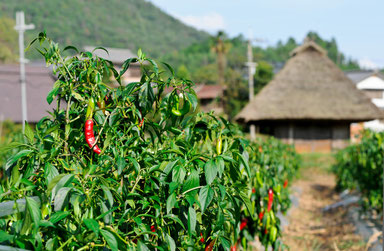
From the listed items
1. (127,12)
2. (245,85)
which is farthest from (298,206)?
(127,12)

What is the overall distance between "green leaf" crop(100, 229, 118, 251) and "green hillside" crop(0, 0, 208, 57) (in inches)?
1533

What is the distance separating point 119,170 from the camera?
1.30 metres

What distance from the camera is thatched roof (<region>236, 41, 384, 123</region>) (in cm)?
1903

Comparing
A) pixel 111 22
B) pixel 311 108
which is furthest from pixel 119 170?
pixel 111 22

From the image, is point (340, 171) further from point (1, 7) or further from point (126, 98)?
point (1, 7)

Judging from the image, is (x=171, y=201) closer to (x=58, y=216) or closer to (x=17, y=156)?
(x=58, y=216)

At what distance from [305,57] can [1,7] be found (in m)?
53.9

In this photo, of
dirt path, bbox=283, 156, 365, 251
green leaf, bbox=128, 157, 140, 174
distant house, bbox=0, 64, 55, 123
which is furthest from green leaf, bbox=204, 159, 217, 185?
distant house, bbox=0, 64, 55, 123

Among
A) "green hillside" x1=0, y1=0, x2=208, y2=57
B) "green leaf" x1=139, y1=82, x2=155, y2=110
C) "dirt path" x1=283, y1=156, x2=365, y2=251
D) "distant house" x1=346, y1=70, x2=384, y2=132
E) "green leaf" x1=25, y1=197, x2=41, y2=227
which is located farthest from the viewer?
"green hillside" x1=0, y1=0, x2=208, y2=57

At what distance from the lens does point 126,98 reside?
157 cm

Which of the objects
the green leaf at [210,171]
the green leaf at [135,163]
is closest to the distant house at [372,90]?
the green leaf at [210,171]

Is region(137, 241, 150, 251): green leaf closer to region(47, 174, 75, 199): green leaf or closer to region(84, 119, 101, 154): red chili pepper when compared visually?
region(47, 174, 75, 199): green leaf

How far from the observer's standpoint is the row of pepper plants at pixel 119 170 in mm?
1180

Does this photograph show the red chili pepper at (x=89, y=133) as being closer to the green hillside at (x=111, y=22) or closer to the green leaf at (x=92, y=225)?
the green leaf at (x=92, y=225)
